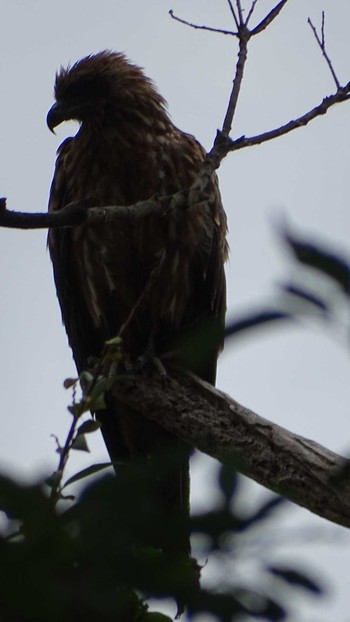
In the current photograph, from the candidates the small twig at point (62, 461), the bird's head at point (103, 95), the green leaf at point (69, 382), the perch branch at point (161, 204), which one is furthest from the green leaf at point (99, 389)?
the bird's head at point (103, 95)

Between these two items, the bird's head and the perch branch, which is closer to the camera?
the perch branch

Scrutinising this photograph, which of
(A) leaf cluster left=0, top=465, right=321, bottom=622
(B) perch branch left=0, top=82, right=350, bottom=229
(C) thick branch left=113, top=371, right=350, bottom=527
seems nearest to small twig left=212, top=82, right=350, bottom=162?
(B) perch branch left=0, top=82, right=350, bottom=229

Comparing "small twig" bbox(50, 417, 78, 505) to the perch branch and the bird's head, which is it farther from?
the bird's head

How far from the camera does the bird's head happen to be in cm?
566

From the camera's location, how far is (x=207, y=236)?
539 cm

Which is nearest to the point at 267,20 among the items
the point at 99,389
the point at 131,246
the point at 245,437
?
the point at 131,246

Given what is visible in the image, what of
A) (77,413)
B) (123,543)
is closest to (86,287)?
(77,413)

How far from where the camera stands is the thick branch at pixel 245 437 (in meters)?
3.86

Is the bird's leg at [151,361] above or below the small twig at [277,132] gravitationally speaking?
below

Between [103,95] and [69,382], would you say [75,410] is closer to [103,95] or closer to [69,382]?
[69,382]

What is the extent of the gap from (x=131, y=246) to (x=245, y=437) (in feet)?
4.43

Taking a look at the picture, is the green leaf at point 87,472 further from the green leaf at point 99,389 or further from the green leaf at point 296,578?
the green leaf at point 296,578

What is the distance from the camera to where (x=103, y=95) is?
5.80 meters

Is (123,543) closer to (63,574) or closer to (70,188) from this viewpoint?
(63,574)
